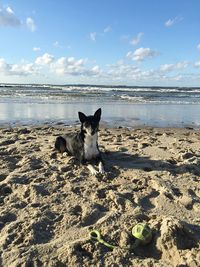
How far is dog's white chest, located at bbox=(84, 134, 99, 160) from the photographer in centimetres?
732

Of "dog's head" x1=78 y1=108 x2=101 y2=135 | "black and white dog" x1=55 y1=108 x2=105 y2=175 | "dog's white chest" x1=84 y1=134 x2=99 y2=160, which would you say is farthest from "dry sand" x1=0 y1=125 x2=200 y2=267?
"dog's head" x1=78 y1=108 x2=101 y2=135

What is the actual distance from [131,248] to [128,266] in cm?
31

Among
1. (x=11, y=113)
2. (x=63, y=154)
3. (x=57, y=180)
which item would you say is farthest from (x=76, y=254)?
(x=11, y=113)

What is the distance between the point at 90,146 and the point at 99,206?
250 centimetres

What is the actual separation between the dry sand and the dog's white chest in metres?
0.35

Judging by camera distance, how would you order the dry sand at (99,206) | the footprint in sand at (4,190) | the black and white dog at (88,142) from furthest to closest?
the black and white dog at (88,142)
the footprint in sand at (4,190)
the dry sand at (99,206)

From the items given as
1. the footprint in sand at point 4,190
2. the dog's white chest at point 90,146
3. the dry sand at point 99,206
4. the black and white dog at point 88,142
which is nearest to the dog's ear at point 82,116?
the black and white dog at point 88,142

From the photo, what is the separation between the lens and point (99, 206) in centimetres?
504

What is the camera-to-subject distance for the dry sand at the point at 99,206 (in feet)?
12.5

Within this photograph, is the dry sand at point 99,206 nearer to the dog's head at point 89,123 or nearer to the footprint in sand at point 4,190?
the footprint in sand at point 4,190

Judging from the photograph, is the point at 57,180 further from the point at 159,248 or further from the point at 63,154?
the point at 159,248

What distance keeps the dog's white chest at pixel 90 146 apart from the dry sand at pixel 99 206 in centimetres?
35

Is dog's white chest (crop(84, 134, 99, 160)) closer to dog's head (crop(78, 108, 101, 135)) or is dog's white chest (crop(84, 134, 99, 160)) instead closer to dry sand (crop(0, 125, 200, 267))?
dog's head (crop(78, 108, 101, 135))

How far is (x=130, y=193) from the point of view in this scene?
5562 mm
